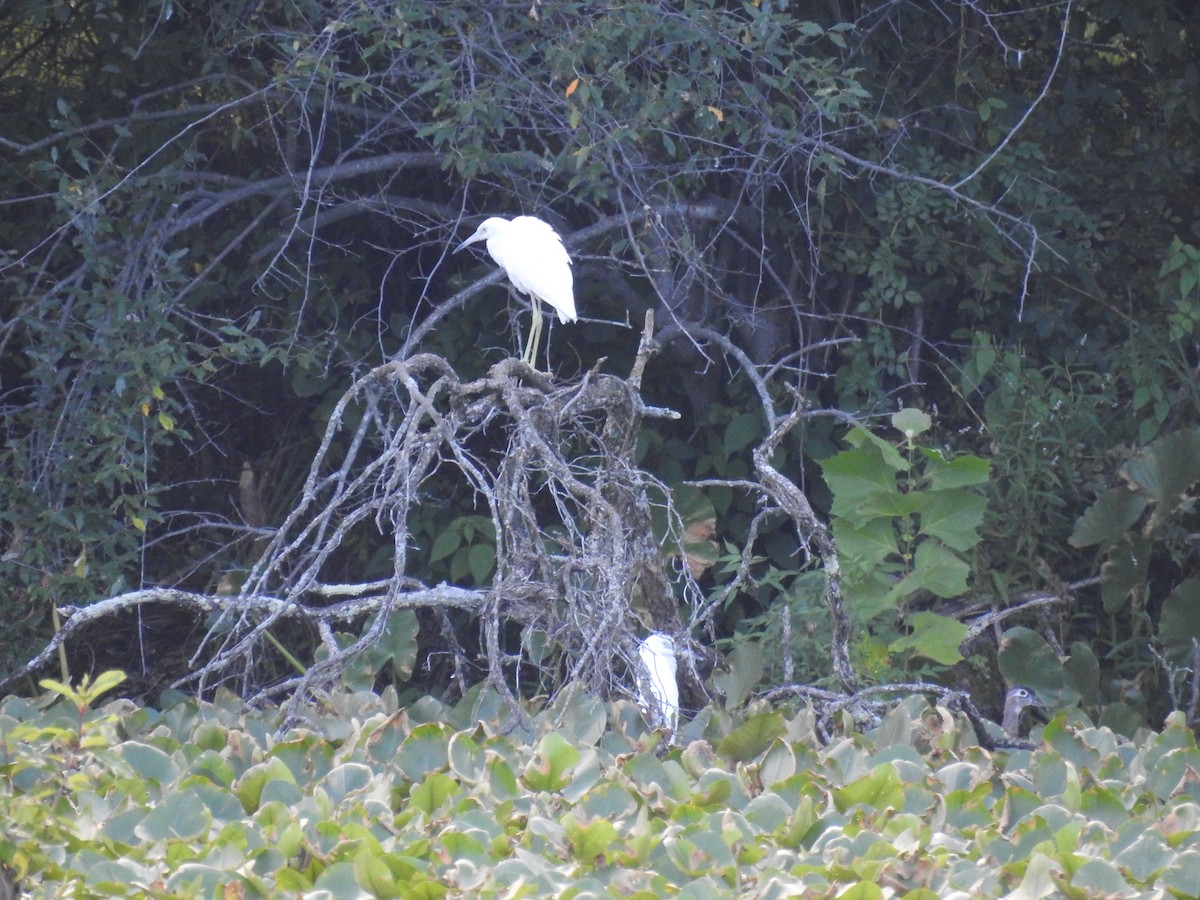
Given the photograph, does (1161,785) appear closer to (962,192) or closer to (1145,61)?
(962,192)

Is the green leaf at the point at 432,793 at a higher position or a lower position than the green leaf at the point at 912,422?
higher

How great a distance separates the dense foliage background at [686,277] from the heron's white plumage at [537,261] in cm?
18

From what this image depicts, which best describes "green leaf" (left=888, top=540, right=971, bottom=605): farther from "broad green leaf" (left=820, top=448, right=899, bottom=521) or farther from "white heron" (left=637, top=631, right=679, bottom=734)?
"white heron" (left=637, top=631, right=679, bottom=734)

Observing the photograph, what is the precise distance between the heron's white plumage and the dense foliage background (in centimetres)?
18

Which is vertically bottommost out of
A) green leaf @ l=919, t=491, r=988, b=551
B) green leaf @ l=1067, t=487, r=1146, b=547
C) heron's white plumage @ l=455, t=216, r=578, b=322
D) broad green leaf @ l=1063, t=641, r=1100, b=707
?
broad green leaf @ l=1063, t=641, r=1100, b=707

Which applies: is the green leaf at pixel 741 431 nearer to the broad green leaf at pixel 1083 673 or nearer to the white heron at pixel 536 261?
the white heron at pixel 536 261

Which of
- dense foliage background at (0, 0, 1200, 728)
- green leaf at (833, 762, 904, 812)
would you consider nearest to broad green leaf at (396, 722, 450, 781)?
green leaf at (833, 762, 904, 812)

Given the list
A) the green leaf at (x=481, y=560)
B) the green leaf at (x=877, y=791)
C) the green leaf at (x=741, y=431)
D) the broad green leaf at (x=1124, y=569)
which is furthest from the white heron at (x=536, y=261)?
the green leaf at (x=877, y=791)

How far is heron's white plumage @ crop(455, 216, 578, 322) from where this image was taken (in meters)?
3.44

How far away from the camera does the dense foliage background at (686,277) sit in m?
3.30

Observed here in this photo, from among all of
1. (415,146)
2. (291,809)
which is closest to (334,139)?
(415,146)

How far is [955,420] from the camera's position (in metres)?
4.32

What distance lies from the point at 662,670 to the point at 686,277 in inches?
65.9

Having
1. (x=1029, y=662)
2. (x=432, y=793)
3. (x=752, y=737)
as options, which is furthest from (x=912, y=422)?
(x=432, y=793)
